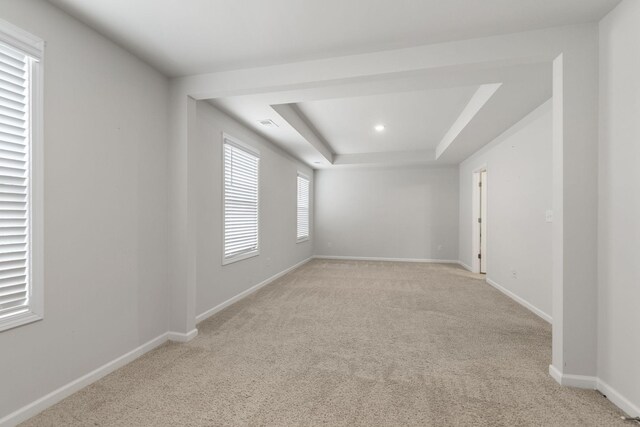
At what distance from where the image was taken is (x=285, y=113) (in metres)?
3.99

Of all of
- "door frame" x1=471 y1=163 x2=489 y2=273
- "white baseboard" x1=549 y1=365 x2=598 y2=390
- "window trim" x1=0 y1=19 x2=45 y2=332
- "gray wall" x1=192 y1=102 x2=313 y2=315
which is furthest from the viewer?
"door frame" x1=471 y1=163 x2=489 y2=273

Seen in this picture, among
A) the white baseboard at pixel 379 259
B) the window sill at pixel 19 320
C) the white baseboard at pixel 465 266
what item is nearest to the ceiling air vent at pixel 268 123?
the window sill at pixel 19 320

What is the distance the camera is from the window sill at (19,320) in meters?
1.64

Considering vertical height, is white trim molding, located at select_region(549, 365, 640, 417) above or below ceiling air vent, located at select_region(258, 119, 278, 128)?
below

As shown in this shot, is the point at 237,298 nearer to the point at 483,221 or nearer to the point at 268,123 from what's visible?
the point at 268,123

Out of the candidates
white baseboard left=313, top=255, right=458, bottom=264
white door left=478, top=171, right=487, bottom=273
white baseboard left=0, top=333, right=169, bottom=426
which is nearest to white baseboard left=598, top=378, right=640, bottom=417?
white baseboard left=0, top=333, right=169, bottom=426

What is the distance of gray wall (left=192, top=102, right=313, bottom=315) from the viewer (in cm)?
342

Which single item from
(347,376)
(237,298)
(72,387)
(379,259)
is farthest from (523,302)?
(72,387)

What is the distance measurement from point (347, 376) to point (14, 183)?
2510 millimetres

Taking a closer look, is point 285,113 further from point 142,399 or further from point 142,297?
point 142,399

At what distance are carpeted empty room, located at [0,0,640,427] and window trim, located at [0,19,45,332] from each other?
0.01 m

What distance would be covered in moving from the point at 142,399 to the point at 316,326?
5.73ft

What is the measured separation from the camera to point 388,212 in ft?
26.2

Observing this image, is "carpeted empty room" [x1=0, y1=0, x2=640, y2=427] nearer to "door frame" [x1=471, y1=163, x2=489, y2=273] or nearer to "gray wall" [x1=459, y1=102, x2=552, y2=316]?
"gray wall" [x1=459, y1=102, x2=552, y2=316]
